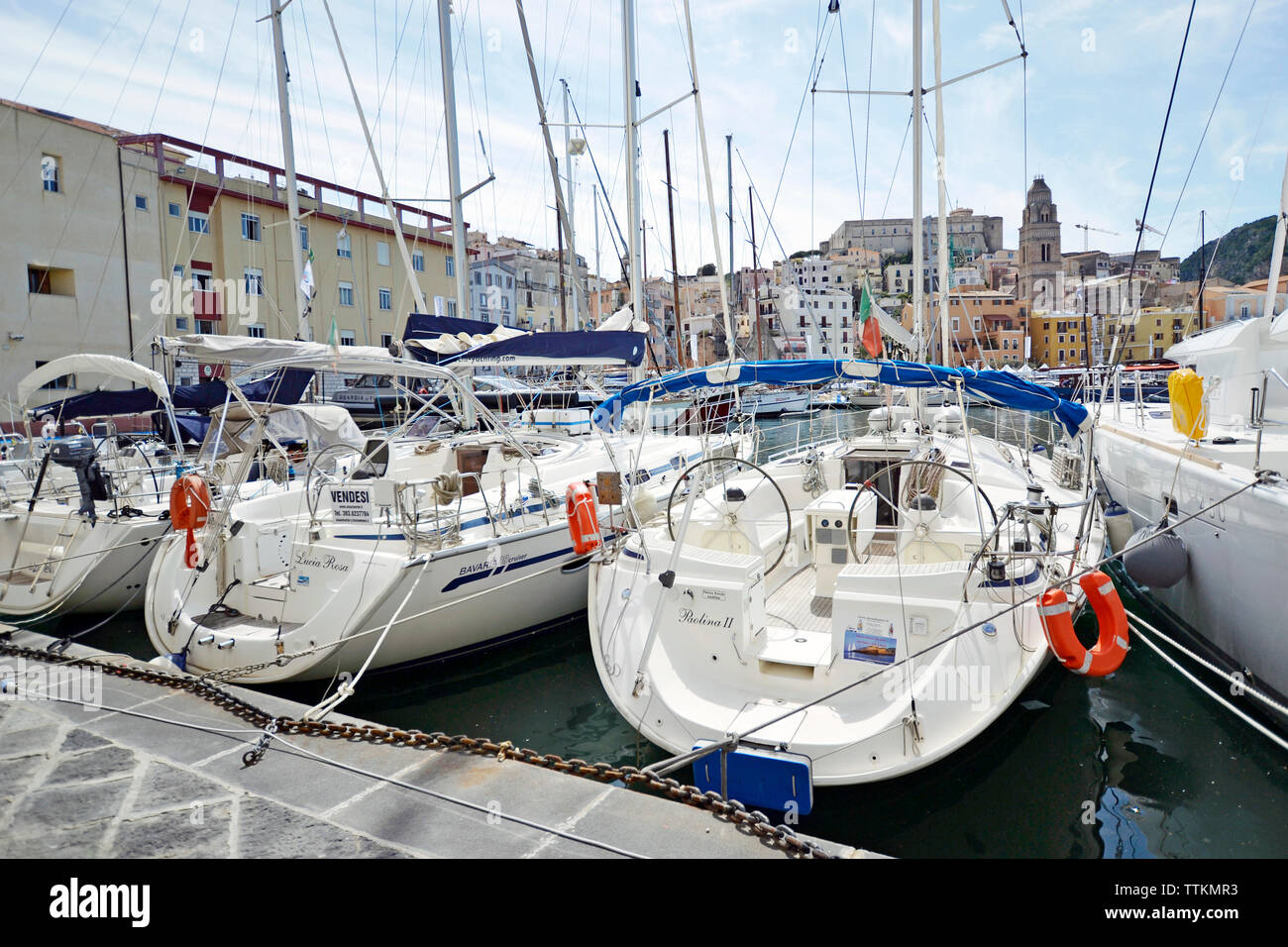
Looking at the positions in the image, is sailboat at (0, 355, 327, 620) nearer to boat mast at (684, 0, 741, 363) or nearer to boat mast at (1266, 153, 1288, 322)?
boat mast at (684, 0, 741, 363)

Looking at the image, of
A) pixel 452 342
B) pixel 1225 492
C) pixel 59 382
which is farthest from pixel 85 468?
pixel 59 382

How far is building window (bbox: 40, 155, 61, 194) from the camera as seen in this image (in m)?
22.0

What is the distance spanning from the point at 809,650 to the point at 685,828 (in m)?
2.75

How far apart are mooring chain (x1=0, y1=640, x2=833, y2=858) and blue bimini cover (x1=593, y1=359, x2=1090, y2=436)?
349cm

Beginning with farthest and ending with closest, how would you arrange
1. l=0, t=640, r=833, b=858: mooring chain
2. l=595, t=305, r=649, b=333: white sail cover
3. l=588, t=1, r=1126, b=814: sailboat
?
l=595, t=305, r=649, b=333: white sail cover → l=588, t=1, r=1126, b=814: sailboat → l=0, t=640, r=833, b=858: mooring chain

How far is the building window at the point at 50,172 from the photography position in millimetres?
21984

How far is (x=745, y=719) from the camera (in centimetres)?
465

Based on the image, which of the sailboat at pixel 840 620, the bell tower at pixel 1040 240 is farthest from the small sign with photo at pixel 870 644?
the bell tower at pixel 1040 240

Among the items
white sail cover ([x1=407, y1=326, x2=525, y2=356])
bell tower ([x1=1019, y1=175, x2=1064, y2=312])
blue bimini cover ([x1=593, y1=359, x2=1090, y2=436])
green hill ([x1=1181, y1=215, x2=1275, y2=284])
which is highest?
bell tower ([x1=1019, y1=175, x2=1064, y2=312])

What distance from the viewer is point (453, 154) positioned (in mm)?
13266

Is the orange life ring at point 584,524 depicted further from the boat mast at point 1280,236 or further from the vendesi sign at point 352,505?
the boat mast at point 1280,236

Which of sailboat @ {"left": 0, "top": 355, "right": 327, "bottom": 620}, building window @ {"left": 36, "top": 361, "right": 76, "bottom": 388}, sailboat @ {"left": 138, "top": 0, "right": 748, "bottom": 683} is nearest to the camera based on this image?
sailboat @ {"left": 138, "top": 0, "right": 748, "bottom": 683}

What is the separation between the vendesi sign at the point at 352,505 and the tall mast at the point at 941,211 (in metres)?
6.15

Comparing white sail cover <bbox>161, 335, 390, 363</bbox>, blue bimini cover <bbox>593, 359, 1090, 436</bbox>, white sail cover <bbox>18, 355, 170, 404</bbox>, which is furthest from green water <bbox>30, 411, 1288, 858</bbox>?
white sail cover <bbox>18, 355, 170, 404</bbox>
